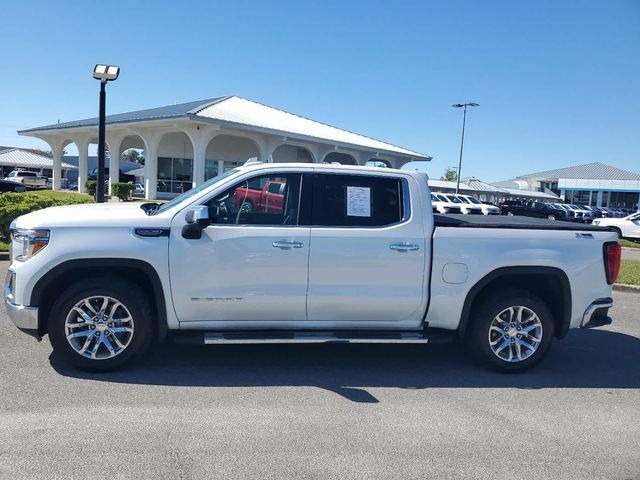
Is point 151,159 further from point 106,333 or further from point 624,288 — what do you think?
point 106,333

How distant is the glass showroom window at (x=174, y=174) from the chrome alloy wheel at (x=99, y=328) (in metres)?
29.8

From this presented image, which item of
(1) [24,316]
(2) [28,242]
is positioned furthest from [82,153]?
(1) [24,316]

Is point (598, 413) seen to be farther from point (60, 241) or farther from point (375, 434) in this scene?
point (60, 241)

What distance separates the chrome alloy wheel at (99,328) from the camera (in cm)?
458

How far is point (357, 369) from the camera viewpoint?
5129 mm

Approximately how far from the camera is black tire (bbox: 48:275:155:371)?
4.52m

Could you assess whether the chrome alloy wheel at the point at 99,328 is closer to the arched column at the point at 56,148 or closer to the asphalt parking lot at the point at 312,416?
the asphalt parking lot at the point at 312,416

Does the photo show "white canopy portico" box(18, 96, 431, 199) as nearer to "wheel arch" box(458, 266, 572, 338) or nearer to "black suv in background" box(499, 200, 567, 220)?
"black suv in background" box(499, 200, 567, 220)

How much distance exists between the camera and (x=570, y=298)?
5117 mm

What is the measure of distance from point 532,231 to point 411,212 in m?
1.22

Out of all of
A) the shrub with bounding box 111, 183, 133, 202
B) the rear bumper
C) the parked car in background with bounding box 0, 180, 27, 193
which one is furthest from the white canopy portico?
the rear bumper

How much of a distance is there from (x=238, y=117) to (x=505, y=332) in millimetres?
23779

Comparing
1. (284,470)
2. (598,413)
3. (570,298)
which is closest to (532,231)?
(570,298)

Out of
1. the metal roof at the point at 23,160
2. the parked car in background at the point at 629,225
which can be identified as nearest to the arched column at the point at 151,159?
the parked car in background at the point at 629,225
